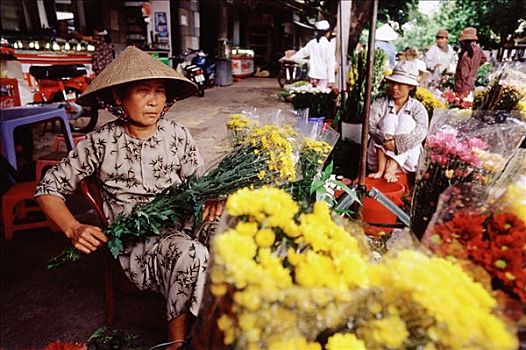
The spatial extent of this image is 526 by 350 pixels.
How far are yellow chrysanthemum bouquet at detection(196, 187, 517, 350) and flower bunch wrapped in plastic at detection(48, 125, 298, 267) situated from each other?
95 cm

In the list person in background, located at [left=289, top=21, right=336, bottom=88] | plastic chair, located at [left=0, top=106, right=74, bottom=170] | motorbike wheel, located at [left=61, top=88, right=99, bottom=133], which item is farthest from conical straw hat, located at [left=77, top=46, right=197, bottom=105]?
person in background, located at [left=289, top=21, right=336, bottom=88]

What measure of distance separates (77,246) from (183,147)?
0.77m

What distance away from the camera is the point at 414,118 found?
3596 millimetres

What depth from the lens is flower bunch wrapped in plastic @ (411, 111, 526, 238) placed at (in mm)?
1680

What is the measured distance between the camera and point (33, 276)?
273cm

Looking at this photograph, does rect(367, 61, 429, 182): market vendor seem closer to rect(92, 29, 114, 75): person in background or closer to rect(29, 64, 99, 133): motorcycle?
rect(29, 64, 99, 133): motorcycle

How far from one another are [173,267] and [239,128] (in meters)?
1.04

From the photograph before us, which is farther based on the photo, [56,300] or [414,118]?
[414,118]

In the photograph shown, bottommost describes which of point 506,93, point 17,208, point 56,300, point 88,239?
point 56,300

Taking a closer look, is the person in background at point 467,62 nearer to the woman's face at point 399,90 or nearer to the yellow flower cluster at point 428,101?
the yellow flower cluster at point 428,101

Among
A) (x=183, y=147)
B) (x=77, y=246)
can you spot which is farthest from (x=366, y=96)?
(x=77, y=246)

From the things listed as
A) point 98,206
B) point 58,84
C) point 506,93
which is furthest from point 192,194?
point 58,84

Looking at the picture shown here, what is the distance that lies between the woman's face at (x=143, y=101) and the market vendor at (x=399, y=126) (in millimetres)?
2137

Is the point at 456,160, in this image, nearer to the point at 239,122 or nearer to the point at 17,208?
the point at 239,122
